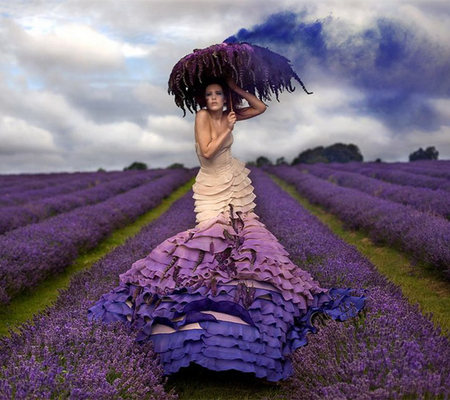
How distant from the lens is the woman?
2984 millimetres

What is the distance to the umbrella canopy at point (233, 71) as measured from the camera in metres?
3.58

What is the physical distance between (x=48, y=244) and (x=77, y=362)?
465 centimetres

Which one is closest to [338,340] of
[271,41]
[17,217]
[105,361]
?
[105,361]

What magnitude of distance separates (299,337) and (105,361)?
4.08ft

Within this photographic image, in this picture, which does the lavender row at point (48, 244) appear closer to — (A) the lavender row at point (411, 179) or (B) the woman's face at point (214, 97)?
(B) the woman's face at point (214, 97)

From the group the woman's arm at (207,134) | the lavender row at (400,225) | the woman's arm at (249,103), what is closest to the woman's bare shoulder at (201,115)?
the woman's arm at (207,134)

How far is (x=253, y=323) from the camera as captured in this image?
3010 millimetres

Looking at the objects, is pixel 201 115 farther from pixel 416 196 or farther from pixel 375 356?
pixel 416 196

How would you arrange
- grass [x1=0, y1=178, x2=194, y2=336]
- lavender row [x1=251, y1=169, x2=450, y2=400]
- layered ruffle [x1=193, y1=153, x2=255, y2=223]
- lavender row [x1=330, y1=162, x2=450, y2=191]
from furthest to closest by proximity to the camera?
1. lavender row [x1=330, y1=162, x2=450, y2=191]
2. grass [x1=0, y1=178, x2=194, y2=336]
3. layered ruffle [x1=193, y1=153, x2=255, y2=223]
4. lavender row [x1=251, y1=169, x2=450, y2=400]

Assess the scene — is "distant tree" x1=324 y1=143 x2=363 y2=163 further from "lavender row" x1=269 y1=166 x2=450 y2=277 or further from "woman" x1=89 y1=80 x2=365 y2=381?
"woman" x1=89 y1=80 x2=365 y2=381

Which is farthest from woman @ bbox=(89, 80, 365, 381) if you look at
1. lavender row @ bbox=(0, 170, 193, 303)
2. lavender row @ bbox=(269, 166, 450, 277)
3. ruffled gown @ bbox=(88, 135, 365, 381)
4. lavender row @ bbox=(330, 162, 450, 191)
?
lavender row @ bbox=(330, 162, 450, 191)

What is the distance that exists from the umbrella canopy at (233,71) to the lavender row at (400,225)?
300cm

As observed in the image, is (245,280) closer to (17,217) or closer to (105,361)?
(105,361)

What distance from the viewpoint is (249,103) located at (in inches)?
152
